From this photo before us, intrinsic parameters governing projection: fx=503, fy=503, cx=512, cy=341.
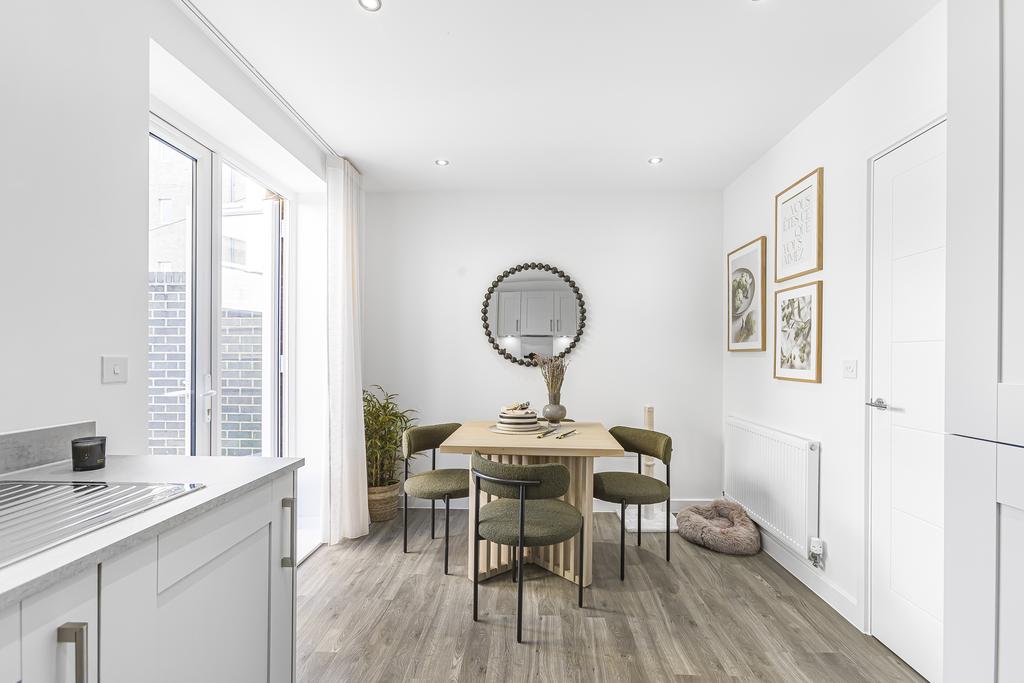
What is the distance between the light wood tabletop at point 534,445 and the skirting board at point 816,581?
4.12 ft

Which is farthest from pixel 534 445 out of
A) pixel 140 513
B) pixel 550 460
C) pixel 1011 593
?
pixel 1011 593

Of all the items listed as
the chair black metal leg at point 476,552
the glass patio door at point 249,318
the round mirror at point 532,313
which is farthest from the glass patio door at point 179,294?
the round mirror at point 532,313

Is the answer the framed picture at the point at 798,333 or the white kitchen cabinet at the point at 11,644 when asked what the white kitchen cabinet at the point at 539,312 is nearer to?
the framed picture at the point at 798,333

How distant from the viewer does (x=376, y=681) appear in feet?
6.48

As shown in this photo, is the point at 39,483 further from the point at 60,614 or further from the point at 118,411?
the point at 60,614

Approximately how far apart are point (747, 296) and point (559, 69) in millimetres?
2166

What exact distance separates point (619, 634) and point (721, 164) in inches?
120

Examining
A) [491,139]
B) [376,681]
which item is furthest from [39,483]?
[491,139]

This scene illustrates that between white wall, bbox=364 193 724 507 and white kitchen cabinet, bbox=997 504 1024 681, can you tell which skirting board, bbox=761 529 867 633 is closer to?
white wall, bbox=364 193 724 507

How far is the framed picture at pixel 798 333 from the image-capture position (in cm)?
272

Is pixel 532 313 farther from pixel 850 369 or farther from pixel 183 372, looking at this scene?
pixel 183 372

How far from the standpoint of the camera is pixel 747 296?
11.9 feet

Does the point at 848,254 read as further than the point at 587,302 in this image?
A: No

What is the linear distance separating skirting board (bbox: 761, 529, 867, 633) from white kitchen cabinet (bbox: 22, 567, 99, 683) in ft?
9.43
